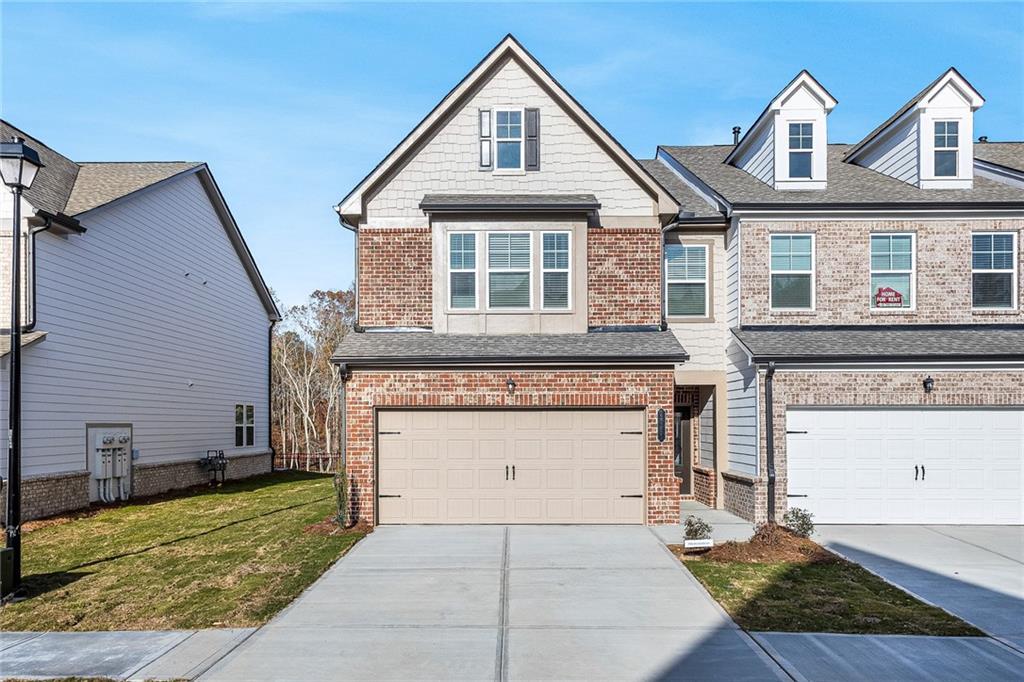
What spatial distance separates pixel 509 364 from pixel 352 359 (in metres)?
2.92

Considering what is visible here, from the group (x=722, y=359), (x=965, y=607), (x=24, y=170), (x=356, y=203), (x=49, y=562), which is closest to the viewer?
(x=965, y=607)

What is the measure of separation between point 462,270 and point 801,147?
320 inches

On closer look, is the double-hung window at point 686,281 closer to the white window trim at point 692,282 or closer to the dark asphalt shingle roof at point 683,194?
the white window trim at point 692,282

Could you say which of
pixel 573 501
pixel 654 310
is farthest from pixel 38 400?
pixel 654 310

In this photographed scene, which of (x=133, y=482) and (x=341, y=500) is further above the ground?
(x=341, y=500)

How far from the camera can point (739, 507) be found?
15094mm

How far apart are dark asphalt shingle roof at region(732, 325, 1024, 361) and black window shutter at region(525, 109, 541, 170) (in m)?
5.46

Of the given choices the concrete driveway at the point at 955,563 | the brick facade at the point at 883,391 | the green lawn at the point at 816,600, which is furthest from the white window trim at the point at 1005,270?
the green lawn at the point at 816,600

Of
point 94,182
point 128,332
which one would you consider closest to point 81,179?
point 94,182

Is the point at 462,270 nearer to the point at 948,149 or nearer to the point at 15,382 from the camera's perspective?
the point at 15,382

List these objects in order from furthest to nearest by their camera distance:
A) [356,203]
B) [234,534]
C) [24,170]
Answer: [356,203] < [234,534] < [24,170]

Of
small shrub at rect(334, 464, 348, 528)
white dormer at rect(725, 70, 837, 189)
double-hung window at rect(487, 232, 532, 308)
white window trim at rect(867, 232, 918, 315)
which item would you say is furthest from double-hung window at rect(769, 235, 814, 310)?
small shrub at rect(334, 464, 348, 528)

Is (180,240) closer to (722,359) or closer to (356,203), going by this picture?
(356,203)

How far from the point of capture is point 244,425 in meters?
26.3
